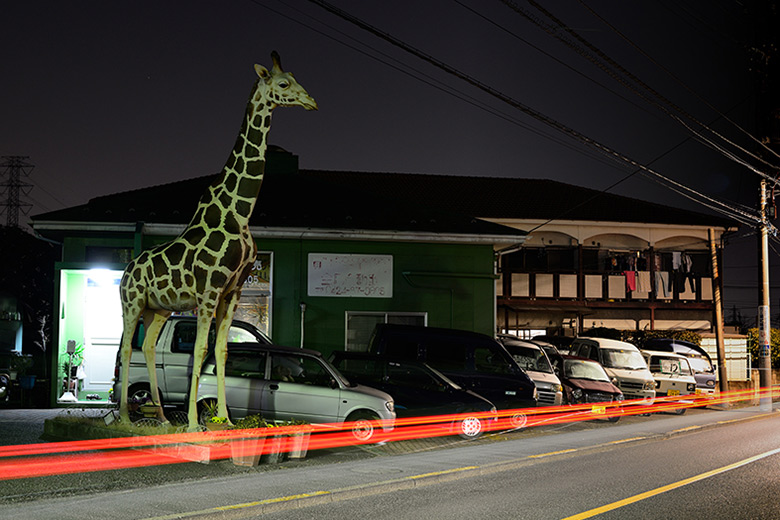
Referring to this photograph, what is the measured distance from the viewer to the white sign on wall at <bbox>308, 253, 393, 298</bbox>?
832 inches

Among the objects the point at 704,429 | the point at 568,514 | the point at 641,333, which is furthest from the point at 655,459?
the point at 641,333

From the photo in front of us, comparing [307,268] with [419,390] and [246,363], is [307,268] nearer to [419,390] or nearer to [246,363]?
[419,390]

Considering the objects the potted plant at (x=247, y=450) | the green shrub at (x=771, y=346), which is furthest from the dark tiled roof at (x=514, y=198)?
the potted plant at (x=247, y=450)

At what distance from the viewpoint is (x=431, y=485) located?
36.3 ft

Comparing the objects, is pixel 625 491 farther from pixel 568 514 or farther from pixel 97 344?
pixel 97 344

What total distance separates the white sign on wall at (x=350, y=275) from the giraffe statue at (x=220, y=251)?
26.5 ft

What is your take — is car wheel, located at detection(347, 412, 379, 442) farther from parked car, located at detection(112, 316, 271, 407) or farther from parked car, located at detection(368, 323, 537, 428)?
parked car, located at detection(368, 323, 537, 428)

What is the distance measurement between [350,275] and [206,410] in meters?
7.65

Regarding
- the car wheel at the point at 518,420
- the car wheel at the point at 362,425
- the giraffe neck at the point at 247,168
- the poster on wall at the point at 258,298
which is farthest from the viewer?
the poster on wall at the point at 258,298

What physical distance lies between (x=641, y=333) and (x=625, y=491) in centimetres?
2879

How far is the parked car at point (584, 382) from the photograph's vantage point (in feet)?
70.2

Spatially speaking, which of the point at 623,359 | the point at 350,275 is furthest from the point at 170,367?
the point at 623,359

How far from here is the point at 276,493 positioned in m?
9.67

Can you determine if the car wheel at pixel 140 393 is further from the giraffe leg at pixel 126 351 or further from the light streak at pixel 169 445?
the light streak at pixel 169 445
